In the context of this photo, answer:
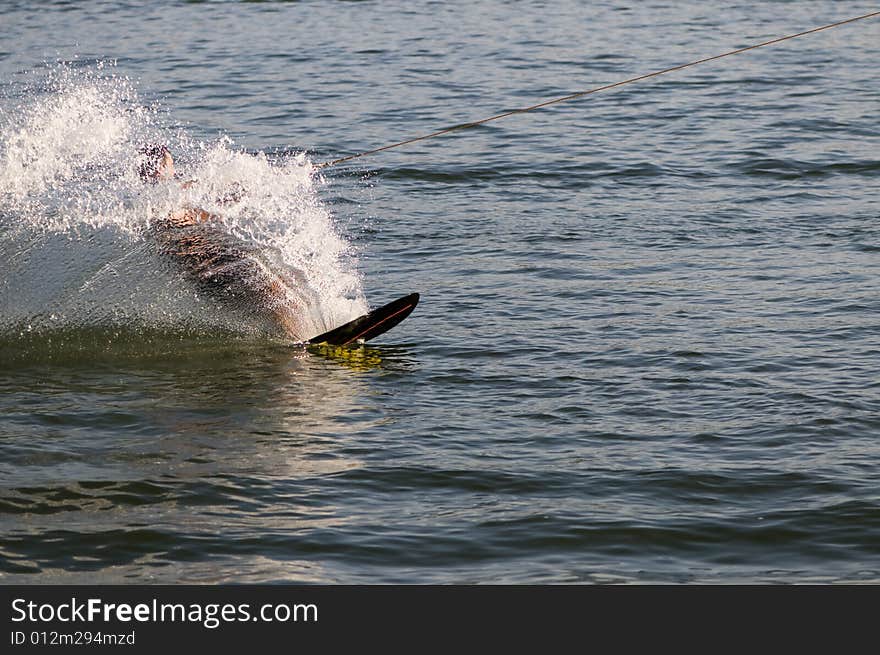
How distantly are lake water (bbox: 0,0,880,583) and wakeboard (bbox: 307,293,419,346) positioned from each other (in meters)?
0.14

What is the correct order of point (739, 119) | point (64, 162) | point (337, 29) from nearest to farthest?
point (64, 162) → point (739, 119) → point (337, 29)

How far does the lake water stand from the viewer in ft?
22.4

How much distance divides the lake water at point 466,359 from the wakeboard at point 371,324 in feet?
0.46

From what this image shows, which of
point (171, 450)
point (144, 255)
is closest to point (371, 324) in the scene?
point (144, 255)

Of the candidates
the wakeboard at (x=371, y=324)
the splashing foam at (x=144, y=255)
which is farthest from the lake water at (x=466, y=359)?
the wakeboard at (x=371, y=324)

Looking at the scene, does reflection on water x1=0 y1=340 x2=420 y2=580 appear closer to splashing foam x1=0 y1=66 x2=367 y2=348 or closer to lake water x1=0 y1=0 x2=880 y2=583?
lake water x1=0 y1=0 x2=880 y2=583

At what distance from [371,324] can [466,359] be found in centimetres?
78

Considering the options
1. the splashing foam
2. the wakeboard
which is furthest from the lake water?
the wakeboard

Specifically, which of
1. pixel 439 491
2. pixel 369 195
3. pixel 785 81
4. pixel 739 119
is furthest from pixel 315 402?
pixel 785 81

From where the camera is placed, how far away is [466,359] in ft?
31.1

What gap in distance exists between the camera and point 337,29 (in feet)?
78.3

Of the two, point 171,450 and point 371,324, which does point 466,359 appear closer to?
point 371,324

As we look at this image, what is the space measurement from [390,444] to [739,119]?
33.9ft
